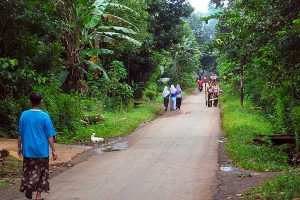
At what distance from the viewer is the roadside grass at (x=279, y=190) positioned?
22.2 feet

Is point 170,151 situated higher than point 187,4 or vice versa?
point 187,4

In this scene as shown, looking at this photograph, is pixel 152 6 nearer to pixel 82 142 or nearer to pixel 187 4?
pixel 187 4

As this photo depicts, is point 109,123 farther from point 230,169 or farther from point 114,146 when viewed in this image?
point 230,169

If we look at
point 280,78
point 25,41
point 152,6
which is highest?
point 152,6

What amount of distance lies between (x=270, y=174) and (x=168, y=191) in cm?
282

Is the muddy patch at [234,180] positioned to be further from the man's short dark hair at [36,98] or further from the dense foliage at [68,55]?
the dense foliage at [68,55]

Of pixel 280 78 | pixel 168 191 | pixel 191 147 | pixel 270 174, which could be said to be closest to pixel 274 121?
pixel 191 147

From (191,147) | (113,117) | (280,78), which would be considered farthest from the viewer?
(113,117)

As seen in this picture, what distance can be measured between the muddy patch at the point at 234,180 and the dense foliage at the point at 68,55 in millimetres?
6076

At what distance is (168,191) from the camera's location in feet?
26.4

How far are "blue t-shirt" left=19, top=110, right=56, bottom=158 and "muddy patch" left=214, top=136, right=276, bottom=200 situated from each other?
3127 mm

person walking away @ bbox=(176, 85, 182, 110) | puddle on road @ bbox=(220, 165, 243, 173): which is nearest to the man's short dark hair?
puddle on road @ bbox=(220, 165, 243, 173)

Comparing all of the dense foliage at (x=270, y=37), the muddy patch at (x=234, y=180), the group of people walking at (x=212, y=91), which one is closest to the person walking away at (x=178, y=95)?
the group of people walking at (x=212, y=91)

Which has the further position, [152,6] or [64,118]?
[152,6]
